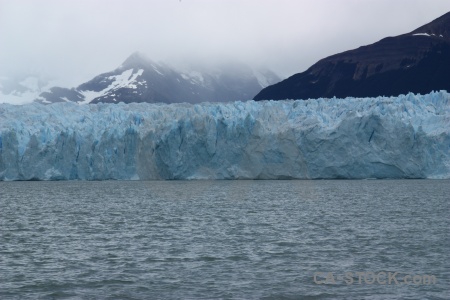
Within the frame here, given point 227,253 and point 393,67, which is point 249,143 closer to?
point 227,253

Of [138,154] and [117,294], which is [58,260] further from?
[138,154]

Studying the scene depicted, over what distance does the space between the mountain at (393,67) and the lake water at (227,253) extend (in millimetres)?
66704

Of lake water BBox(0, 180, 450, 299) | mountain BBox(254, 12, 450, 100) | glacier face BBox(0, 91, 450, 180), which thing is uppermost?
mountain BBox(254, 12, 450, 100)

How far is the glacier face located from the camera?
2181 inches

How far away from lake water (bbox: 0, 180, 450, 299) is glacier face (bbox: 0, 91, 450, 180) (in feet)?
61.2

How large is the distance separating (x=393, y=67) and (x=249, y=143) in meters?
53.0

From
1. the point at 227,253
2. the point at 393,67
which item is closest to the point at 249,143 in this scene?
the point at 227,253

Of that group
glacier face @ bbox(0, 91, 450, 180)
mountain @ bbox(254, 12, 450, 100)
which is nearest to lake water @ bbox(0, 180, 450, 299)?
glacier face @ bbox(0, 91, 450, 180)

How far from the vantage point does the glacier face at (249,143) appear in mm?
55406

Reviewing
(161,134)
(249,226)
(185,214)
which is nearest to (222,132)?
(161,134)

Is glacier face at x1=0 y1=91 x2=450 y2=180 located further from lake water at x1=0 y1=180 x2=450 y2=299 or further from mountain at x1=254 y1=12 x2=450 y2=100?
mountain at x1=254 y1=12 x2=450 y2=100

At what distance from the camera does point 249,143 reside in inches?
2286

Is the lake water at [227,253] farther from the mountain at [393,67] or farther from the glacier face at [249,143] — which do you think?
the mountain at [393,67]

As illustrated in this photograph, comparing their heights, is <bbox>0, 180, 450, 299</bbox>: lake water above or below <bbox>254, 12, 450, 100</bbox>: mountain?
below
